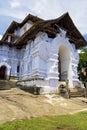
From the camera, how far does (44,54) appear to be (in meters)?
21.4

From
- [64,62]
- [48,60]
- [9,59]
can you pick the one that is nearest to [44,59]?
[48,60]

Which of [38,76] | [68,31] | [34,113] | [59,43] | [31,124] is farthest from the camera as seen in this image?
[68,31]

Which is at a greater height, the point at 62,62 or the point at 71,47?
the point at 71,47

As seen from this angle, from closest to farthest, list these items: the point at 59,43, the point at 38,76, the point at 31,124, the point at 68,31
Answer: the point at 31,124, the point at 38,76, the point at 59,43, the point at 68,31

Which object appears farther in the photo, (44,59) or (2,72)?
(2,72)

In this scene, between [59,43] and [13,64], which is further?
[13,64]

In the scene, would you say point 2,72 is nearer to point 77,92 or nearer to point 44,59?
point 44,59

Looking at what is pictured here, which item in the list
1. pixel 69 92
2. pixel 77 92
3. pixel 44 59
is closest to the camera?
pixel 69 92

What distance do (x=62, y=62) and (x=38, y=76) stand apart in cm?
570

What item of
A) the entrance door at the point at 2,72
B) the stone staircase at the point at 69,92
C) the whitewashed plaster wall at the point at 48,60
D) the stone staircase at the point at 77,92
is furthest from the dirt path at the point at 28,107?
the entrance door at the point at 2,72

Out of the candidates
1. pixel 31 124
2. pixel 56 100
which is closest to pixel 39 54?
pixel 56 100

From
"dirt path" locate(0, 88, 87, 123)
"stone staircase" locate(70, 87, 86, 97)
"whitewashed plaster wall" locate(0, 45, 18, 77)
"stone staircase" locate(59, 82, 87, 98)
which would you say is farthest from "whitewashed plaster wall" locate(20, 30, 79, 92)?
"dirt path" locate(0, 88, 87, 123)

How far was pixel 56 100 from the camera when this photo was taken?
53.3 ft

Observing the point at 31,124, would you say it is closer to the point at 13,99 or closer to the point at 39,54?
the point at 13,99
